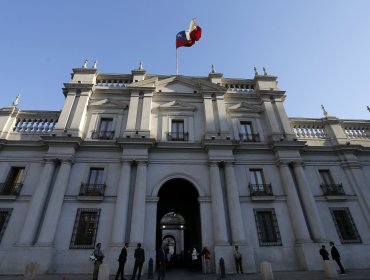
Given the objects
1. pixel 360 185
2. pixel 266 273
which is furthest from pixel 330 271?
pixel 360 185

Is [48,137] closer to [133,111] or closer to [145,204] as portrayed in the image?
[133,111]

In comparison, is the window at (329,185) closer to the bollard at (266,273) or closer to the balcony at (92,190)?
the bollard at (266,273)

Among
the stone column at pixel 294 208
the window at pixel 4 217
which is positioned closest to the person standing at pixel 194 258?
the stone column at pixel 294 208

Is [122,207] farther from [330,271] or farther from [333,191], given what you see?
[333,191]

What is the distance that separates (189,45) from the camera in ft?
76.3

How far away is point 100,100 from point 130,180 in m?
8.28

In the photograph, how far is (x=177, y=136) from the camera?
62.4 ft

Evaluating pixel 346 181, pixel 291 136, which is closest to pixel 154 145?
pixel 291 136

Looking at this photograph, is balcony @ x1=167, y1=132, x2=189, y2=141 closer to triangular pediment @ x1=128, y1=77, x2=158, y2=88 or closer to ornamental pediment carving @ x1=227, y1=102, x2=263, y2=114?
ornamental pediment carving @ x1=227, y1=102, x2=263, y2=114

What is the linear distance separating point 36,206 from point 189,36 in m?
19.2

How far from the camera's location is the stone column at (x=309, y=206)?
15.3 meters

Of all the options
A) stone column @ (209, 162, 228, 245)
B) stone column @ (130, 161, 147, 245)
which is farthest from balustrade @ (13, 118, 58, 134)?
stone column @ (209, 162, 228, 245)

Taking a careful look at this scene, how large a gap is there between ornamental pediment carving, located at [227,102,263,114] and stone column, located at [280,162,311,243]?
5.61 meters

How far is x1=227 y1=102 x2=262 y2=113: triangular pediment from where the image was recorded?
2088 centimetres
